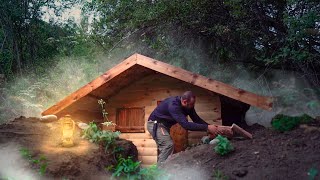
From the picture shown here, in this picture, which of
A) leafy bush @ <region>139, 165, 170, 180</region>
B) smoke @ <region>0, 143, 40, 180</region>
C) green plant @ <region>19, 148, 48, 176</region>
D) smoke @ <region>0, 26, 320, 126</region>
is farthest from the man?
smoke @ <region>0, 26, 320, 126</region>

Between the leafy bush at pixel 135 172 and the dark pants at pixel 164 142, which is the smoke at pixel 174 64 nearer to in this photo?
the dark pants at pixel 164 142

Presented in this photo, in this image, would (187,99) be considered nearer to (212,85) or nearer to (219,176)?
(212,85)

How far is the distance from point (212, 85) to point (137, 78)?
105 inches

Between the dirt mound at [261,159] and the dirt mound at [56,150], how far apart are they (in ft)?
4.88

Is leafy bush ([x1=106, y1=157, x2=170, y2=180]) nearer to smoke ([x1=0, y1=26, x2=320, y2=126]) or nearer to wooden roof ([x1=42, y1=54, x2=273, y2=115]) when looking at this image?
wooden roof ([x1=42, y1=54, x2=273, y2=115])

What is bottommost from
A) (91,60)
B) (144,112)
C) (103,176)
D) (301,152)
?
(103,176)

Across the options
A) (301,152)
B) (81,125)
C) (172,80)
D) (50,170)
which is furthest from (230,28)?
(50,170)

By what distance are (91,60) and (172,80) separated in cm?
737

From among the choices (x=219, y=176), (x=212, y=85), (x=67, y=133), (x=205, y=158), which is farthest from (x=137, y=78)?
(x=219, y=176)

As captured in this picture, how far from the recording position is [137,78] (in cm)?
905

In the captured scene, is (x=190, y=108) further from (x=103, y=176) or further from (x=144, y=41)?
(x=144, y=41)

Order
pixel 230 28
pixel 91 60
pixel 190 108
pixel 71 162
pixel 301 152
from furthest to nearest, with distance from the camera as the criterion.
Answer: pixel 91 60 → pixel 230 28 → pixel 190 108 → pixel 71 162 → pixel 301 152

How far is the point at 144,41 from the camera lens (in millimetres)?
13133

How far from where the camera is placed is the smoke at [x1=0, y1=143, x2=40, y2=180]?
16.7 feet
